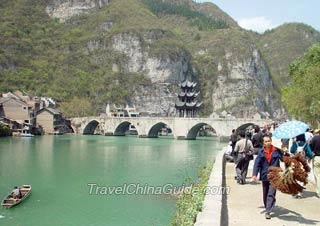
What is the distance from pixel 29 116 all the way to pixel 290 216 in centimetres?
8558

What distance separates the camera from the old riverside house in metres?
85.8

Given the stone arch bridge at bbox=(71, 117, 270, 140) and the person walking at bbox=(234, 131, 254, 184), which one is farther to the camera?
the stone arch bridge at bbox=(71, 117, 270, 140)

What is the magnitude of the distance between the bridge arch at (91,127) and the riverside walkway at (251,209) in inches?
3601

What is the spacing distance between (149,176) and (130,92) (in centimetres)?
10365

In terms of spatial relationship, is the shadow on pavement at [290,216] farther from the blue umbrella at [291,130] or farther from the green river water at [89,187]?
the green river water at [89,187]

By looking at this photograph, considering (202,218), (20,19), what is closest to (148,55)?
(20,19)

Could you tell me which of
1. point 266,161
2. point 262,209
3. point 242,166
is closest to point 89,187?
point 242,166

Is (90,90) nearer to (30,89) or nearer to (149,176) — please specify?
(30,89)

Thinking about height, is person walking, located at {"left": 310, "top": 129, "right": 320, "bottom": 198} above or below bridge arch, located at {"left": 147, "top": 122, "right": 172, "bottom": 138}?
above

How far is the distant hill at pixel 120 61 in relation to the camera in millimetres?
126788

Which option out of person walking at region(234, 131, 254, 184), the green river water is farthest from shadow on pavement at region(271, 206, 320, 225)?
the green river water

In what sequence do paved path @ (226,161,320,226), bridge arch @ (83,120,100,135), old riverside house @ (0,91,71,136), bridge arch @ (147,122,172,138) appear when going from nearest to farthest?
paved path @ (226,161,320,226) → old riverside house @ (0,91,71,136) → bridge arch @ (147,122,172,138) → bridge arch @ (83,120,100,135)

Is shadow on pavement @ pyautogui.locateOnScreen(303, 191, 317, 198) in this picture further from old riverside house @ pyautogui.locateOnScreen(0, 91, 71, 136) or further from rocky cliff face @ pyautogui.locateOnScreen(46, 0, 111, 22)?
rocky cliff face @ pyautogui.locateOnScreen(46, 0, 111, 22)

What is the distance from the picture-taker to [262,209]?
10.5 m
